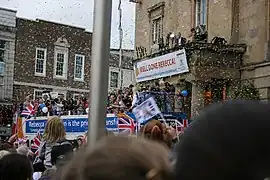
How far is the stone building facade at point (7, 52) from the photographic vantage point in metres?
38.3

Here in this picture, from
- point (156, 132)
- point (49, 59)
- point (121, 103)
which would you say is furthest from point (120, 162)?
point (49, 59)

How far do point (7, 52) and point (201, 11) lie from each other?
19.5m

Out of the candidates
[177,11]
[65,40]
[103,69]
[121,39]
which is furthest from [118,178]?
[65,40]

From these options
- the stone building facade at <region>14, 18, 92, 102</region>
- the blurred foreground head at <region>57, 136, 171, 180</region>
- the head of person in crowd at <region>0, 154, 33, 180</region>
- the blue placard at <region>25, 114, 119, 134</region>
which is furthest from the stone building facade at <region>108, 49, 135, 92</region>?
the blurred foreground head at <region>57, 136, 171, 180</region>

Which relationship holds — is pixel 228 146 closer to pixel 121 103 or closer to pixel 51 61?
pixel 121 103

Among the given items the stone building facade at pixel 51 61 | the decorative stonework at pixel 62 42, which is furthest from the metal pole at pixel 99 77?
the decorative stonework at pixel 62 42

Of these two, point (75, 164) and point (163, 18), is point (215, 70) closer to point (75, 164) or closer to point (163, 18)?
point (163, 18)

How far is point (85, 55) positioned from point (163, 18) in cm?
1809

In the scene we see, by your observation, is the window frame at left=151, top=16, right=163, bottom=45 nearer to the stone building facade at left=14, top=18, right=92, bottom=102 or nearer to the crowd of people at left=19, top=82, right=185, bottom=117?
the crowd of people at left=19, top=82, right=185, bottom=117

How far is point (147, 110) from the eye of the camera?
10.6 meters

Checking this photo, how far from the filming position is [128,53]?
47812mm

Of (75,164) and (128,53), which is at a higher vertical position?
(128,53)

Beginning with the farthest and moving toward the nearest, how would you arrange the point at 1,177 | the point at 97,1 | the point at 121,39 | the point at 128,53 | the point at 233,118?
the point at 128,53 → the point at 121,39 → the point at 97,1 → the point at 1,177 → the point at 233,118

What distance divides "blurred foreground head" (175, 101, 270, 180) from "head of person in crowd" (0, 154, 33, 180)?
2.02m
